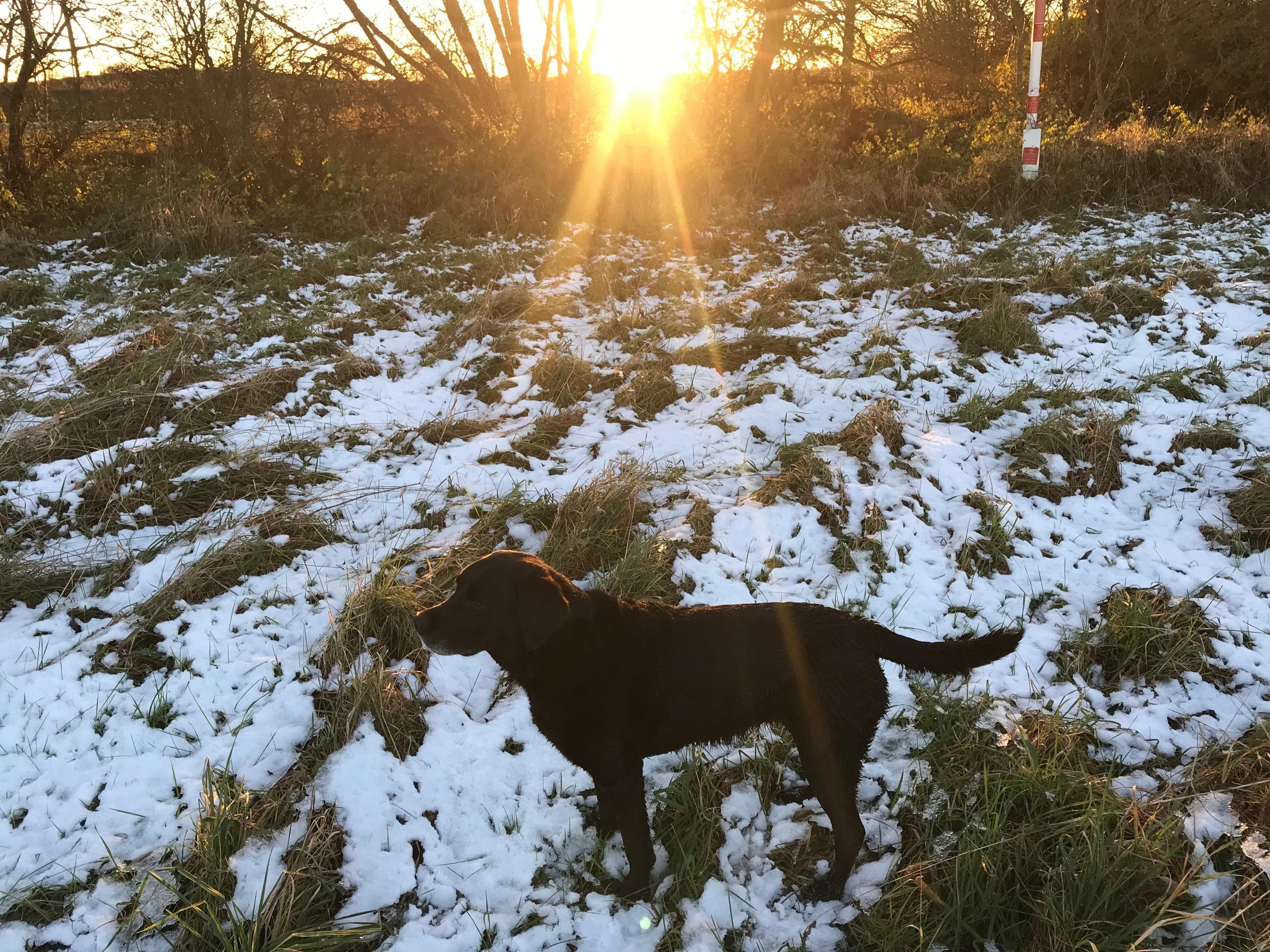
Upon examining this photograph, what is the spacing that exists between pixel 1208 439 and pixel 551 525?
4.06 m

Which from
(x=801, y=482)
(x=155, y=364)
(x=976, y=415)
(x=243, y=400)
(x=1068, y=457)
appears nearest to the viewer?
(x=801, y=482)

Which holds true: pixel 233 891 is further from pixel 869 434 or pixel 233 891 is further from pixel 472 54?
pixel 472 54

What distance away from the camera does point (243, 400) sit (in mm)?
5168

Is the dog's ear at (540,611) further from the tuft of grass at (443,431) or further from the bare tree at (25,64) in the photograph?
the bare tree at (25,64)

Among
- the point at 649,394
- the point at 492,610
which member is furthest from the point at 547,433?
the point at 492,610

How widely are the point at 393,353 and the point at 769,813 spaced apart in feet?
17.2

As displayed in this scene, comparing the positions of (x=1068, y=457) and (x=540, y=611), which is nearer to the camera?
(x=540, y=611)

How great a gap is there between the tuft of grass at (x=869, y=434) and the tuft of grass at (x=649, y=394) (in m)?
1.37

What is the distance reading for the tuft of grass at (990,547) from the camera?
352 centimetres

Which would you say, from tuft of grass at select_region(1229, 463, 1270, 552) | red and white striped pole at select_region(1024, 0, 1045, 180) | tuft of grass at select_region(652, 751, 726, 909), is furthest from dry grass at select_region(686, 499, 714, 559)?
red and white striped pole at select_region(1024, 0, 1045, 180)

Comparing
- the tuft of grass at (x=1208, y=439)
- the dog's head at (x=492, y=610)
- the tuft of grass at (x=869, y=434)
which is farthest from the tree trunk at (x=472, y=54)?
the dog's head at (x=492, y=610)

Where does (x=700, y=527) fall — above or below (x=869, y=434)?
below

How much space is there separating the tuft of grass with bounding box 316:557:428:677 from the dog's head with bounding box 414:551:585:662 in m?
0.84

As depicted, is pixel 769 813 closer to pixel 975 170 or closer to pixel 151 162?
pixel 975 170
